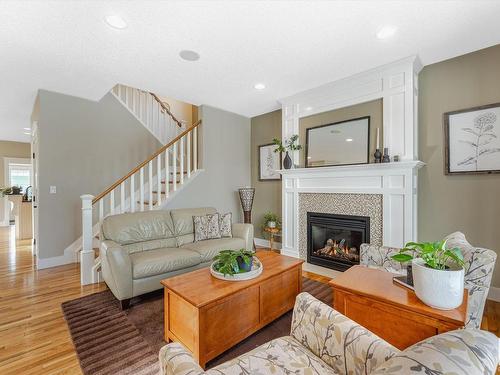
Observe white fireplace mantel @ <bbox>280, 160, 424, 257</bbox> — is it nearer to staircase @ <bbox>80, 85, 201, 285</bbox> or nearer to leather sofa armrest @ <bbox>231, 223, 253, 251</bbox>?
leather sofa armrest @ <bbox>231, 223, 253, 251</bbox>

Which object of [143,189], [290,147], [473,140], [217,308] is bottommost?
[217,308]

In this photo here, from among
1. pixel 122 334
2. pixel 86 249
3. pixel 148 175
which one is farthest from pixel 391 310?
pixel 148 175

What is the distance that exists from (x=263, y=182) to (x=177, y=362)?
163 inches

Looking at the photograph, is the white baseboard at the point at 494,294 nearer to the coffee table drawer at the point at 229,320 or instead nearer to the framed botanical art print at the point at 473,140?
the framed botanical art print at the point at 473,140

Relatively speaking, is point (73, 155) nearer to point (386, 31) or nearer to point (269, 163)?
point (269, 163)

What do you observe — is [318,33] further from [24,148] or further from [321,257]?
[24,148]

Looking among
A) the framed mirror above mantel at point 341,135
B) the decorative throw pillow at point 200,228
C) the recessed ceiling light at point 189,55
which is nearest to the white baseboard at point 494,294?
the framed mirror above mantel at point 341,135

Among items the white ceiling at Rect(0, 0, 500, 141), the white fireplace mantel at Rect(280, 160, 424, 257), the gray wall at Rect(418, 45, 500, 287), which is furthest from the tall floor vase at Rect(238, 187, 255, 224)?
the gray wall at Rect(418, 45, 500, 287)

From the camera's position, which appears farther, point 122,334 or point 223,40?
point 223,40

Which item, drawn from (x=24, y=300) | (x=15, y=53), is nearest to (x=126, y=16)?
(x=15, y=53)

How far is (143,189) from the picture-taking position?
380 cm

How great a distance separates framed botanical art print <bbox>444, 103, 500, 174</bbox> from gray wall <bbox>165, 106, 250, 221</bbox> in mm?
3294

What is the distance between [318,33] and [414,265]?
2.13 meters

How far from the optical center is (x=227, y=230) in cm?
357
